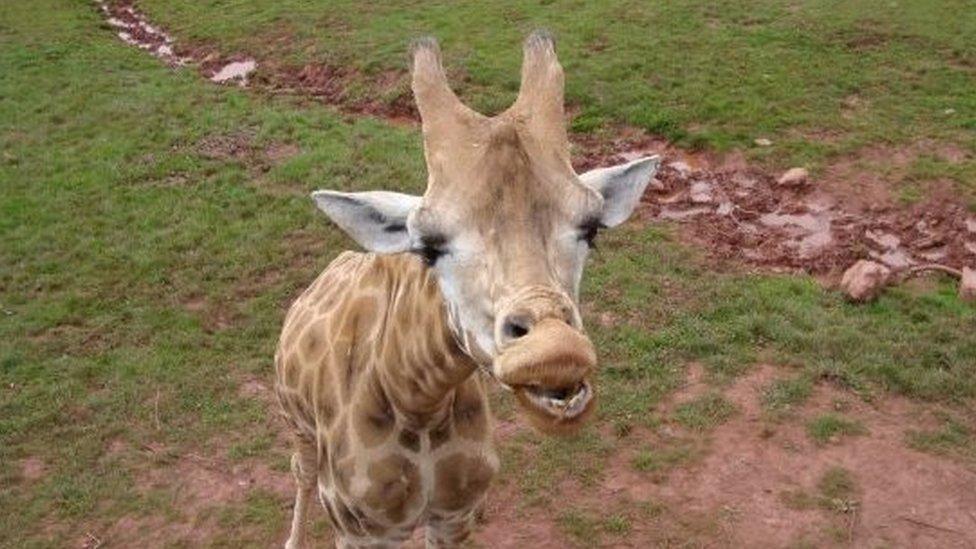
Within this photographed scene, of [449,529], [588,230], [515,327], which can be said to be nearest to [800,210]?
[449,529]

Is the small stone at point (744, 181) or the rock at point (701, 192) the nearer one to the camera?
the rock at point (701, 192)

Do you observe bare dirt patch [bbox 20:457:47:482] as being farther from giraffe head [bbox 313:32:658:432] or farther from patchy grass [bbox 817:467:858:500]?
patchy grass [bbox 817:467:858:500]

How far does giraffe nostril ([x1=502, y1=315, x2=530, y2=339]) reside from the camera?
9.79ft

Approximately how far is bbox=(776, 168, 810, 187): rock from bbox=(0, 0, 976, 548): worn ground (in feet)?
0.69

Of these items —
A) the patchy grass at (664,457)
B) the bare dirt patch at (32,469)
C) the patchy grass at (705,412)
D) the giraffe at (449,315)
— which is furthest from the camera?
the patchy grass at (705,412)

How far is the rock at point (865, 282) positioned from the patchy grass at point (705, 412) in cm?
206

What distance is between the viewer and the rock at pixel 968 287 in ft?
29.3

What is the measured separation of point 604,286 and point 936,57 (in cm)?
841

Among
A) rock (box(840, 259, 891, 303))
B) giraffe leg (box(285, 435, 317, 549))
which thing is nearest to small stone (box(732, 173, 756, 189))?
rock (box(840, 259, 891, 303))

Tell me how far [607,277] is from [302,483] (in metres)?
4.38

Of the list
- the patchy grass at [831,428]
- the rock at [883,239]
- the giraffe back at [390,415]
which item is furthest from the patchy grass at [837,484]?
the rock at [883,239]

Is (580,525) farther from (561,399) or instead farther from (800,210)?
(800,210)

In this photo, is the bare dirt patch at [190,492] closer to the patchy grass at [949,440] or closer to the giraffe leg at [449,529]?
the giraffe leg at [449,529]

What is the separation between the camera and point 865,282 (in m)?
8.97
